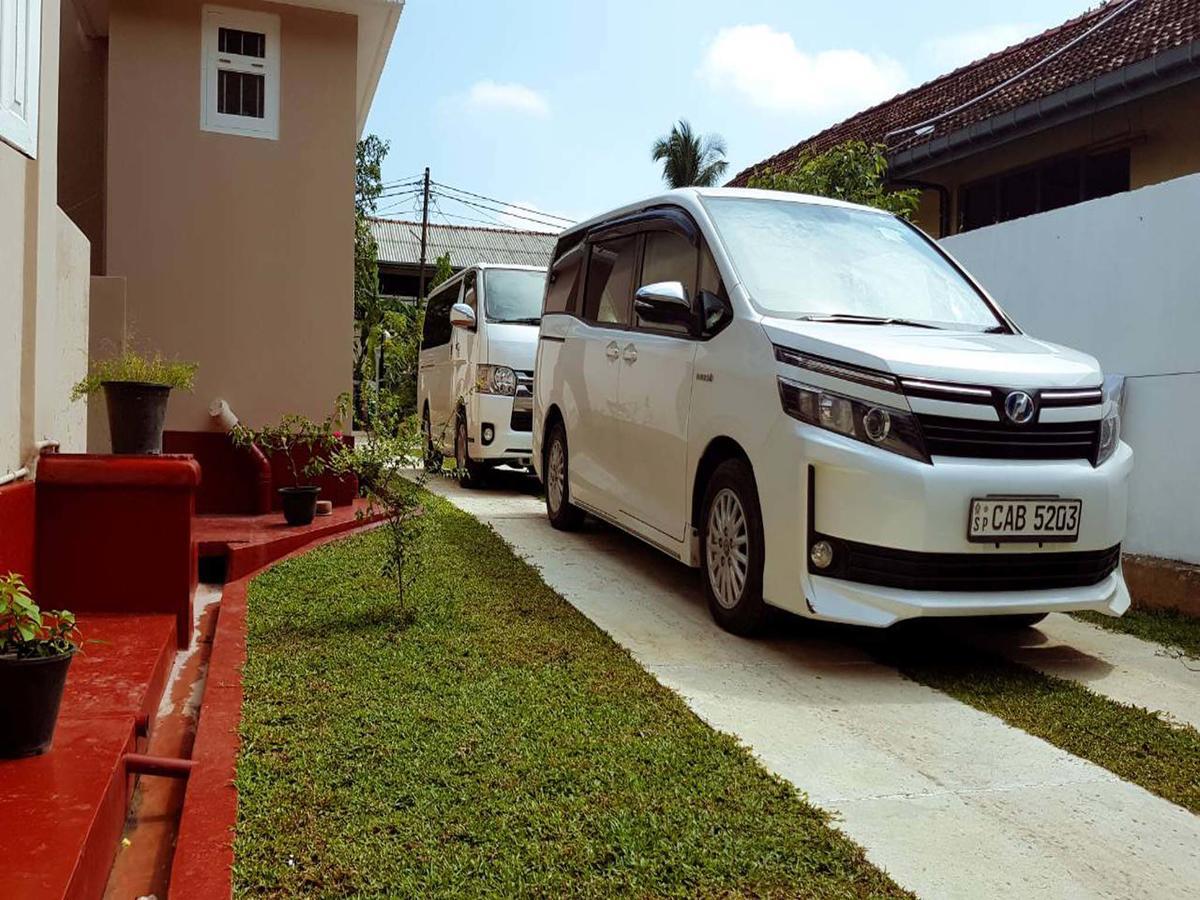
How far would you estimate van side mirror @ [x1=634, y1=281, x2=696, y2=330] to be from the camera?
5.36 meters

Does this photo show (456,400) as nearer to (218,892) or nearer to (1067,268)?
(1067,268)

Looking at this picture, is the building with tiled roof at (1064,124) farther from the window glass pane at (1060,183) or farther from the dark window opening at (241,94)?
the dark window opening at (241,94)

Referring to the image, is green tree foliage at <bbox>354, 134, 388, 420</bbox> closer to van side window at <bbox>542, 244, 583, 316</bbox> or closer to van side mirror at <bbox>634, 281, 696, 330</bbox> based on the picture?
van side window at <bbox>542, 244, 583, 316</bbox>

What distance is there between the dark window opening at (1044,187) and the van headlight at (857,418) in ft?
24.0

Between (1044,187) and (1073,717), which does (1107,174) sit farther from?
(1073,717)

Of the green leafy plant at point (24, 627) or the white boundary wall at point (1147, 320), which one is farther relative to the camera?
the white boundary wall at point (1147, 320)

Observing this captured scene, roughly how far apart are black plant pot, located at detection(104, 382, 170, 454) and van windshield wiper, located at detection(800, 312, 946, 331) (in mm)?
3129

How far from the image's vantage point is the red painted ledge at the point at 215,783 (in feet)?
8.61

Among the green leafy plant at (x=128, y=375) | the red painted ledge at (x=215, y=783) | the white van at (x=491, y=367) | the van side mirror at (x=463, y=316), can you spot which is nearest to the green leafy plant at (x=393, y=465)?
the red painted ledge at (x=215, y=783)

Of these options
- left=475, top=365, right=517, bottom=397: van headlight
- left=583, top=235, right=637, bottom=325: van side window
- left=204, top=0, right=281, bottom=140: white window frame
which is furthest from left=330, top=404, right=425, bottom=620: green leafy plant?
left=475, top=365, right=517, bottom=397: van headlight

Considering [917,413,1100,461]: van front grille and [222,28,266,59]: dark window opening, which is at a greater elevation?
[222,28,266,59]: dark window opening

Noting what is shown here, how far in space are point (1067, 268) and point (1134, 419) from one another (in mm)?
1078

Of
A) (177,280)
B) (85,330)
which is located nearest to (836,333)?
(85,330)

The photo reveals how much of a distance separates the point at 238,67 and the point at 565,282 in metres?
2.82
